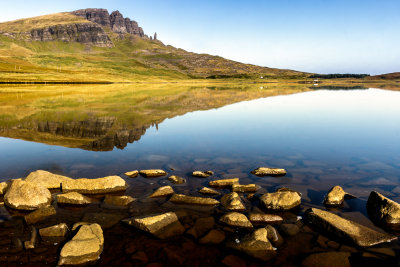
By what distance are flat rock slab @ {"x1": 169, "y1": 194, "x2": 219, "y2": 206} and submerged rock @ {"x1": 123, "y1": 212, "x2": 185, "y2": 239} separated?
1.87 m

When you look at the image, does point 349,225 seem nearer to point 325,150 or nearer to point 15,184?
point 325,150

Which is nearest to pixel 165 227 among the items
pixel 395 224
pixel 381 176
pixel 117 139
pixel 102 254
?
pixel 102 254

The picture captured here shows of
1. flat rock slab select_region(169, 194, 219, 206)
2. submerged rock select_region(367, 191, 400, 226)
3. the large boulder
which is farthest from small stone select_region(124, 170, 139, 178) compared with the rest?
submerged rock select_region(367, 191, 400, 226)

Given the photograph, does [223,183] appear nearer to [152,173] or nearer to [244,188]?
[244,188]

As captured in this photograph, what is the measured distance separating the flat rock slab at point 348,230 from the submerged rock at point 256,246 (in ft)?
8.91

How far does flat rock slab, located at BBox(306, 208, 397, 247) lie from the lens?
10227mm

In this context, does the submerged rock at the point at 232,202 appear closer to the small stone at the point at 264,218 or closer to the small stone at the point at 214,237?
the small stone at the point at 264,218

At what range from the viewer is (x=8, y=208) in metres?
12.6

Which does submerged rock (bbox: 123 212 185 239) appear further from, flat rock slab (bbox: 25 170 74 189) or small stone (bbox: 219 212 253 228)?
flat rock slab (bbox: 25 170 74 189)

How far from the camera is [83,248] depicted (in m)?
9.26

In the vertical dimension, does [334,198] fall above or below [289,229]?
above

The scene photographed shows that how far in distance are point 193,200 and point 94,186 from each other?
5.54 meters

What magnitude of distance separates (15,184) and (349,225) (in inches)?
610

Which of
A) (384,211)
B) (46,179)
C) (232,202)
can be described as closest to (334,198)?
(384,211)
